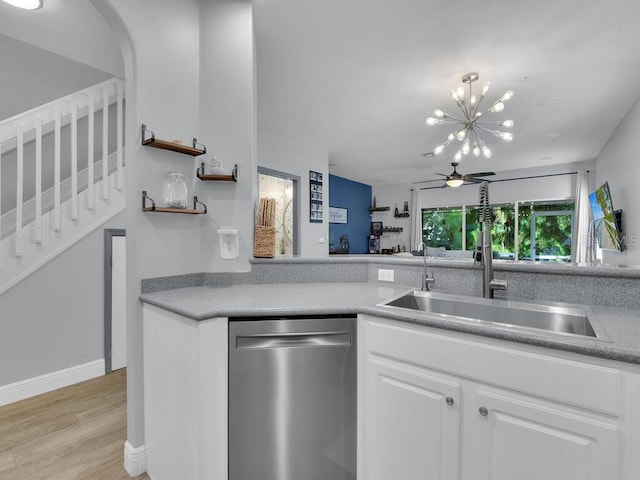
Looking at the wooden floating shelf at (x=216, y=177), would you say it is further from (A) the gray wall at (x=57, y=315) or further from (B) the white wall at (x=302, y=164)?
(B) the white wall at (x=302, y=164)

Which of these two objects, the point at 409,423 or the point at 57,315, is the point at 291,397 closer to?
the point at 409,423

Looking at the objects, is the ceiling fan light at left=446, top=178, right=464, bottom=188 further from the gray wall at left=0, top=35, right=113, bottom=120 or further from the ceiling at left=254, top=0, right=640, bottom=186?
the gray wall at left=0, top=35, right=113, bottom=120

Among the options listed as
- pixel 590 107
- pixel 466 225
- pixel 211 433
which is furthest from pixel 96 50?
pixel 466 225

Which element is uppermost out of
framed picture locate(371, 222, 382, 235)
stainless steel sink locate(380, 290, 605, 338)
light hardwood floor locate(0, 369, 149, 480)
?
framed picture locate(371, 222, 382, 235)

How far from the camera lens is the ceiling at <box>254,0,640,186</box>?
2057 millimetres

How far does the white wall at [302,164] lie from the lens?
13.9 feet

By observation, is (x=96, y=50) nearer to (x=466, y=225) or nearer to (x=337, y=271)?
(x=337, y=271)

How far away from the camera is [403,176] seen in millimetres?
7520

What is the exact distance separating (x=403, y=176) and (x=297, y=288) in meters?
6.36

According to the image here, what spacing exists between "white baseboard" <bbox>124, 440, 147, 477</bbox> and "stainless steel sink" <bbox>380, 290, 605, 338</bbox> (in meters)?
1.45

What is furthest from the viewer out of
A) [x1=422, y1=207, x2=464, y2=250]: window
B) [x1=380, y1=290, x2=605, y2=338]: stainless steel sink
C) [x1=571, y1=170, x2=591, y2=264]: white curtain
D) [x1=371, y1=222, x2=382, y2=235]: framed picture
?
[x1=371, y1=222, x2=382, y2=235]: framed picture

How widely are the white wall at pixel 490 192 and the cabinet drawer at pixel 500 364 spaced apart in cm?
635

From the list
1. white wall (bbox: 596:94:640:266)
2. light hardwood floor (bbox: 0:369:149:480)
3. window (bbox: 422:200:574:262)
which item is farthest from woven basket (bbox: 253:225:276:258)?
window (bbox: 422:200:574:262)

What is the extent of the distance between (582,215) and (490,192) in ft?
5.65
